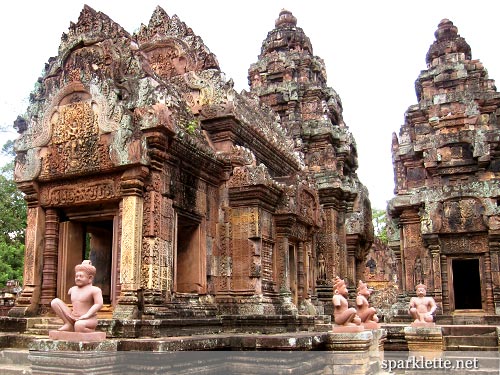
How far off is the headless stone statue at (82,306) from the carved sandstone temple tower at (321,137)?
33.5 feet

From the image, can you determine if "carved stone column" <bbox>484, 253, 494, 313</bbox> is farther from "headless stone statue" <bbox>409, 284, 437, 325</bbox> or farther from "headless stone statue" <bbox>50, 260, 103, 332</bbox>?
"headless stone statue" <bbox>50, 260, 103, 332</bbox>

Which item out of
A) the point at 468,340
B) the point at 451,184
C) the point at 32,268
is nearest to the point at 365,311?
the point at 468,340

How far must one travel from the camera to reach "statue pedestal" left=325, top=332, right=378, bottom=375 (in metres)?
8.73

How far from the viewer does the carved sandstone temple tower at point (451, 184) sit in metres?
18.2

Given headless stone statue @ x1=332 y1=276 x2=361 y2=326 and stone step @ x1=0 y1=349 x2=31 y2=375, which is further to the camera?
headless stone statue @ x1=332 y1=276 x2=361 y2=326

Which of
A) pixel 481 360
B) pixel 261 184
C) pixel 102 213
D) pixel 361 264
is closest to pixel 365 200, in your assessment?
pixel 361 264

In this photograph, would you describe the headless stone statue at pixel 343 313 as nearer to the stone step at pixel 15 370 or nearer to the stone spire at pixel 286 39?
the stone step at pixel 15 370

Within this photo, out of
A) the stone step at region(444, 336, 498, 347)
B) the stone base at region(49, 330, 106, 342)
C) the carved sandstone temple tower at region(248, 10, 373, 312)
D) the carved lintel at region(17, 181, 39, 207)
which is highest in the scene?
the carved sandstone temple tower at region(248, 10, 373, 312)

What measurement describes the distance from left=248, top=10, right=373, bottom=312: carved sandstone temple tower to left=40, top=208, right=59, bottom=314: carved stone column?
8.34m

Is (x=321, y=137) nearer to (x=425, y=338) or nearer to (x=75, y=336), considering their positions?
(x=425, y=338)

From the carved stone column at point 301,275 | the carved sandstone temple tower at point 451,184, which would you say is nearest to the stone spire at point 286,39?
the carved sandstone temple tower at point 451,184

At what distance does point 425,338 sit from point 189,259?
5610 millimetres

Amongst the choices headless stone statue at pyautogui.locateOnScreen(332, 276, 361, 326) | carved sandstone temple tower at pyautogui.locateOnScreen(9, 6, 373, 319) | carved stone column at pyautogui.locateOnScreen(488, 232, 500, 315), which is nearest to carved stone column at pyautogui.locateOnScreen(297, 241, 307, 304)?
carved sandstone temple tower at pyautogui.locateOnScreen(9, 6, 373, 319)

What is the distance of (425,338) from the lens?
12.2 meters
